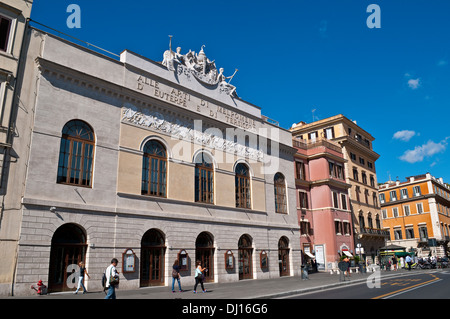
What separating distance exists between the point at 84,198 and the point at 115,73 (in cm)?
765

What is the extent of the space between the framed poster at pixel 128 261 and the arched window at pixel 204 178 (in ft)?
19.7

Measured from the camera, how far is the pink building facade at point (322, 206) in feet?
119

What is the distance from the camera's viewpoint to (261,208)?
28766mm

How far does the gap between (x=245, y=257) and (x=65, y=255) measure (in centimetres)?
1340

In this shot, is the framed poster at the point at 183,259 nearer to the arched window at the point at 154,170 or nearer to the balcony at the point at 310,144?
the arched window at the point at 154,170

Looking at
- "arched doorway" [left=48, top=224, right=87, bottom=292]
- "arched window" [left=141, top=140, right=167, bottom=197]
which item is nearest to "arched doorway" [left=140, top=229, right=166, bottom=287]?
"arched window" [left=141, top=140, right=167, bottom=197]

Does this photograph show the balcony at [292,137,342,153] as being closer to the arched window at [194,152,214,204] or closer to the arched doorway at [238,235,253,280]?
Result: the arched doorway at [238,235,253,280]

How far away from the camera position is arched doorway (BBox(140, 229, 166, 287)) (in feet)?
67.2

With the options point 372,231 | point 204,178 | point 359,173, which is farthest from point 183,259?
point 359,173

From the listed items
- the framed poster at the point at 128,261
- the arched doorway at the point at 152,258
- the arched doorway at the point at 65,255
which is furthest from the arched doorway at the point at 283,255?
the arched doorway at the point at 65,255

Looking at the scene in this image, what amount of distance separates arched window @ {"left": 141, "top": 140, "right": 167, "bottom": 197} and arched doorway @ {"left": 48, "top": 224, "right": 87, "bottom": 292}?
14.9 ft

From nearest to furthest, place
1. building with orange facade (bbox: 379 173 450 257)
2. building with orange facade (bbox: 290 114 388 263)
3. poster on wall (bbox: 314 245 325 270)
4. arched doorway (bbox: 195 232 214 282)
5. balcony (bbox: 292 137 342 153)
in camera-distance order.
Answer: arched doorway (bbox: 195 232 214 282)
poster on wall (bbox: 314 245 325 270)
balcony (bbox: 292 137 342 153)
building with orange facade (bbox: 290 114 388 263)
building with orange facade (bbox: 379 173 450 257)
